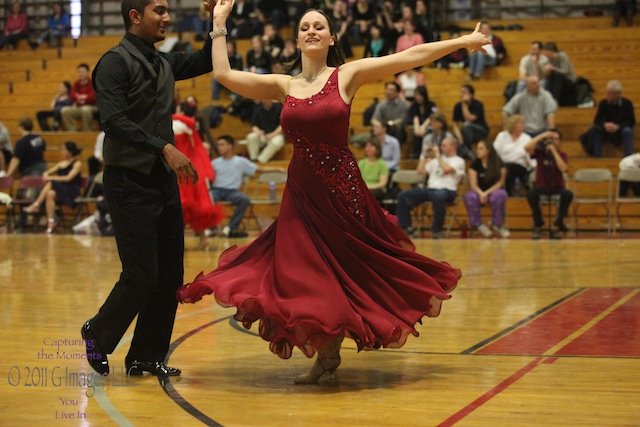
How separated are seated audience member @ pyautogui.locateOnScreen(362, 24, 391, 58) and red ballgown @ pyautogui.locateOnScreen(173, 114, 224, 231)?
6.20 meters

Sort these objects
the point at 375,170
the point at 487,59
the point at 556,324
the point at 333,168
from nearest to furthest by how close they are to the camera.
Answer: the point at 333,168 → the point at 556,324 → the point at 375,170 → the point at 487,59

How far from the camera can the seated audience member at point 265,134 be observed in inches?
600

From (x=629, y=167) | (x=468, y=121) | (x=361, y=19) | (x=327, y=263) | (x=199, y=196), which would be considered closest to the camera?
(x=327, y=263)

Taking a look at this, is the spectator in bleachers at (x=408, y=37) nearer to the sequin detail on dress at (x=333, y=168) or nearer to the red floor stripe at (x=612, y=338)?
the red floor stripe at (x=612, y=338)

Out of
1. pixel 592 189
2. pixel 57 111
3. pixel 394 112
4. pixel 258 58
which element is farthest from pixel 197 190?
pixel 57 111

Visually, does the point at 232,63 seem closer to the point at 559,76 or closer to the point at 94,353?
the point at 559,76

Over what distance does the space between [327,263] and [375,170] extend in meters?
8.69

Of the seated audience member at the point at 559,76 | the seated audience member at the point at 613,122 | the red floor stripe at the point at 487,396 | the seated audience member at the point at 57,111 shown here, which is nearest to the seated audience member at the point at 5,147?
the seated audience member at the point at 57,111

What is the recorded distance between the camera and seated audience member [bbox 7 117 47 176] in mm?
15820

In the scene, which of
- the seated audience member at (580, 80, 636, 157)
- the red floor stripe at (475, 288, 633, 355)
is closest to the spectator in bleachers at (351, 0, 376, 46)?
the seated audience member at (580, 80, 636, 157)

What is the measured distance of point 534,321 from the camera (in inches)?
251

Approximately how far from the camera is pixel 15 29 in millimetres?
21125

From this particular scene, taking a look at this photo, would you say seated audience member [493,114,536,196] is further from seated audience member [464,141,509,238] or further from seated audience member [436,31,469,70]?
seated audience member [436,31,469,70]

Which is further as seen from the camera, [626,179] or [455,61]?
[455,61]
